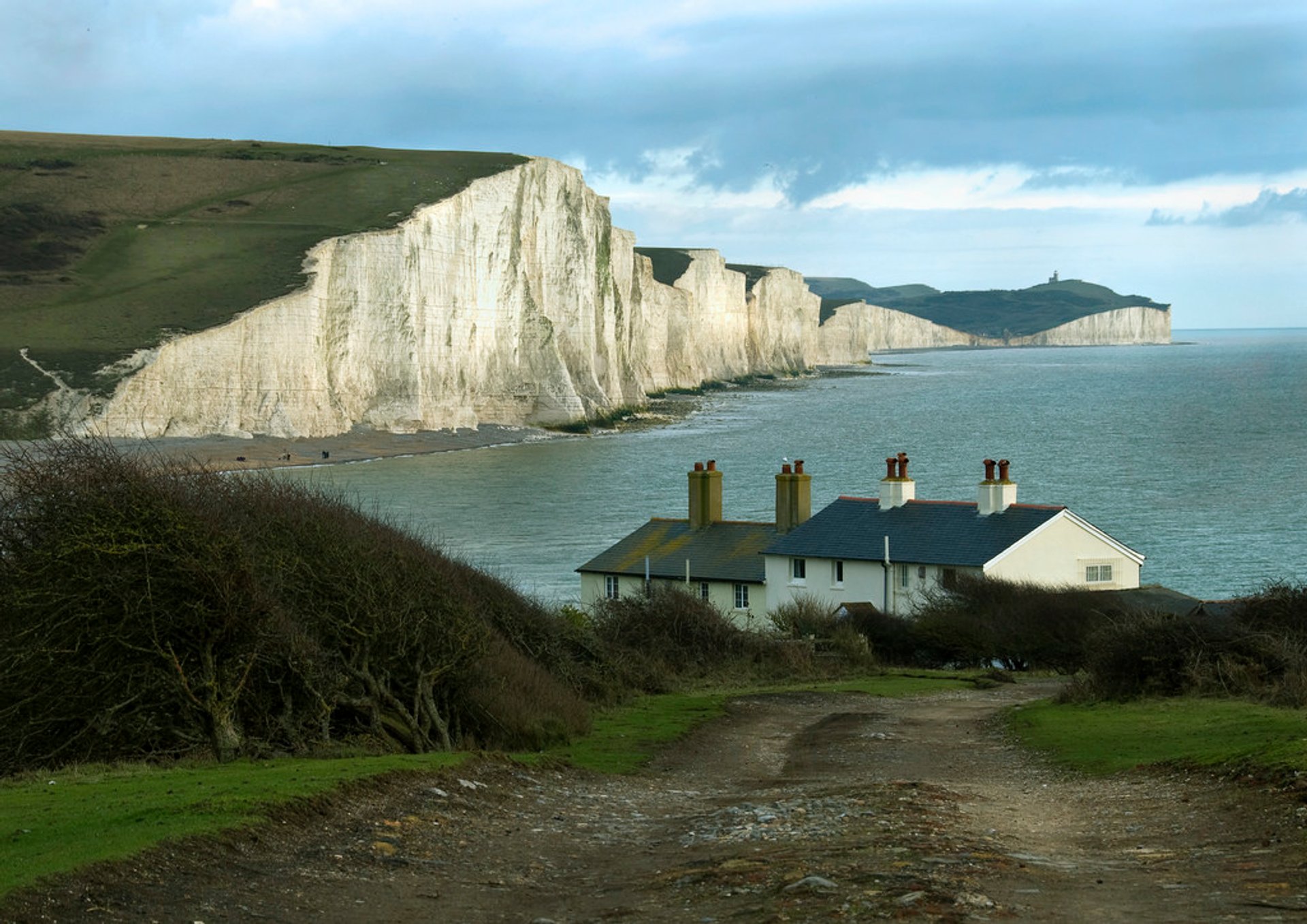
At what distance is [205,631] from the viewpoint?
16016mm

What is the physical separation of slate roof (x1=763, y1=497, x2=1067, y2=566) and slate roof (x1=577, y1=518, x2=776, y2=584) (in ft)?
2.86

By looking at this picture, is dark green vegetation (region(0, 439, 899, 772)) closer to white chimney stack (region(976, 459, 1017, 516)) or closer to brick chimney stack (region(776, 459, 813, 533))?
white chimney stack (region(976, 459, 1017, 516))

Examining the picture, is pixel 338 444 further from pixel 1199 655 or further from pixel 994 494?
pixel 1199 655

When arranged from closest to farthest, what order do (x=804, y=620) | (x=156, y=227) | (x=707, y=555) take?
(x=804, y=620), (x=707, y=555), (x=156, y=227)

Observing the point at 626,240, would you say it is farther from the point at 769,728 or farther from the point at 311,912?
the point at 311,912

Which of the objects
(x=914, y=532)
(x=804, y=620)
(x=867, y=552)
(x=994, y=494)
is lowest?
(x=804, y=620)

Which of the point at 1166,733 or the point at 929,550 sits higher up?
the point at 929,550

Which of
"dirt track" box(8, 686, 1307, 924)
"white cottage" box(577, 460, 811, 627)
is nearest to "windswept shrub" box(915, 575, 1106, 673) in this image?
"white cottage" box(577, 460, 811, 627)

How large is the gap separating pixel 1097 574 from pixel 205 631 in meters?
25.0

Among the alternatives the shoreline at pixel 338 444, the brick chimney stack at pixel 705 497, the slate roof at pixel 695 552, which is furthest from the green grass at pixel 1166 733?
the shoreline at pixel 338 444

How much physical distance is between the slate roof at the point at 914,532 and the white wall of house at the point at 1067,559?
302 millimetres

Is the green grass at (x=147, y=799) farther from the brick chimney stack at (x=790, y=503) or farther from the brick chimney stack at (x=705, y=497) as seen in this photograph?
the brick chimney stack at (x=705, y=497)

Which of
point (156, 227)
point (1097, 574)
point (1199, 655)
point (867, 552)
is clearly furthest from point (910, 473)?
point (156, 227)

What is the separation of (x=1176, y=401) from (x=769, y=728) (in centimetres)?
13780
